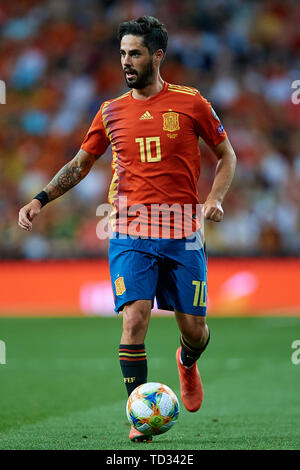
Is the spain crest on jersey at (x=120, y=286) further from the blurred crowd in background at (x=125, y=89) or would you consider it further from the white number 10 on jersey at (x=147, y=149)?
the blurred crowd in background at (x=125, y=89)

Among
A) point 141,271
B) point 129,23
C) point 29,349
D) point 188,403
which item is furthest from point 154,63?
point 29,349

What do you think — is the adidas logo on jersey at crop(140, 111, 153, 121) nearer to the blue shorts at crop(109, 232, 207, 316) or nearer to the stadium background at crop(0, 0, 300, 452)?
the blue shorts at crop(109, 232, 207, 316)

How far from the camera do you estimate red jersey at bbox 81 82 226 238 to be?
5832mm

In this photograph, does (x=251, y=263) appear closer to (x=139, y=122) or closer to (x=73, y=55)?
(x=73, y=55)

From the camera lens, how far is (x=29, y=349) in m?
11.4

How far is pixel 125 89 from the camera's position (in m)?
18.4

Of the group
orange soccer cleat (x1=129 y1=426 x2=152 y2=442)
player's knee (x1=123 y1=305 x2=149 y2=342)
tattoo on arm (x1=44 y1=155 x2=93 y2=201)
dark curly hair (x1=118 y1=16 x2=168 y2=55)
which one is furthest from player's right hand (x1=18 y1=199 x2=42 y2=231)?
orange soccer cleat (x1=129 y1=426 x2=152 y2=442)

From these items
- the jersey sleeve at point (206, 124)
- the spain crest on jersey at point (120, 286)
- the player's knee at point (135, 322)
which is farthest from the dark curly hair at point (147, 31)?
the player's knee at point (135, 322)

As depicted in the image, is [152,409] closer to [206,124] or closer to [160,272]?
[160,272]

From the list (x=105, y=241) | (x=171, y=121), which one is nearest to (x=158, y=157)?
(x=171, y=121)

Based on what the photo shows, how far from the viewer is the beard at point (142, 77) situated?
5.84 metres

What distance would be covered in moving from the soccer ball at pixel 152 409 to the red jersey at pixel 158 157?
3.48 ft

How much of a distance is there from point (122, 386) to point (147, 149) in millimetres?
3285
